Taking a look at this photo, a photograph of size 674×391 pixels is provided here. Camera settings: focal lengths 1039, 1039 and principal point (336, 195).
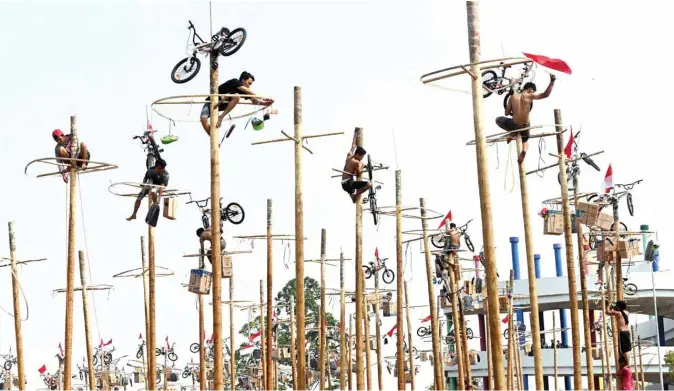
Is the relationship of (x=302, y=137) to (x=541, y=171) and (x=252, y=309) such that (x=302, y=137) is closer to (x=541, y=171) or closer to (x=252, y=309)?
(x=541, y=171)

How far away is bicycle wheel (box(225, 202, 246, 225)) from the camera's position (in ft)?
73.6

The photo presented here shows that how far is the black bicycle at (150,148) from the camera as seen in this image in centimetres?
1912

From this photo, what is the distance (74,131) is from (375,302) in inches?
729

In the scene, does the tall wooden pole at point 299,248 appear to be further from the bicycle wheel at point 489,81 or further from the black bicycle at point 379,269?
the black bicycle at point 379,269

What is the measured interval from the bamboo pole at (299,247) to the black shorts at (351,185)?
184 cm

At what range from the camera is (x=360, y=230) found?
819 inches

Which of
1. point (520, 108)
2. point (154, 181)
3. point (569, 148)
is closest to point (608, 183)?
point (569, 148)

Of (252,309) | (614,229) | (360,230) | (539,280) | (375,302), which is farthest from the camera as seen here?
(539,280)

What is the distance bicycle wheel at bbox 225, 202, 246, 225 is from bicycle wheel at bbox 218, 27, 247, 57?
24.5 feet

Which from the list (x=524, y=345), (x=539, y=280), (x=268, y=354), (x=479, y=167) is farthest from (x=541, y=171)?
(x=539, y=280)

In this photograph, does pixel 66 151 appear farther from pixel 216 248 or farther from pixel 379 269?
pixel 379 269

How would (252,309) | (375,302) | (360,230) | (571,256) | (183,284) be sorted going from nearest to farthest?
(571,256) < (360,230) < (183,284) < (375,302) < (252,309)

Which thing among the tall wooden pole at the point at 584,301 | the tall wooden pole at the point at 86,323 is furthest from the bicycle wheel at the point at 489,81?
the tall wooden pole at the point at 86,323

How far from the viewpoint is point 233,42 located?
15336 mm
